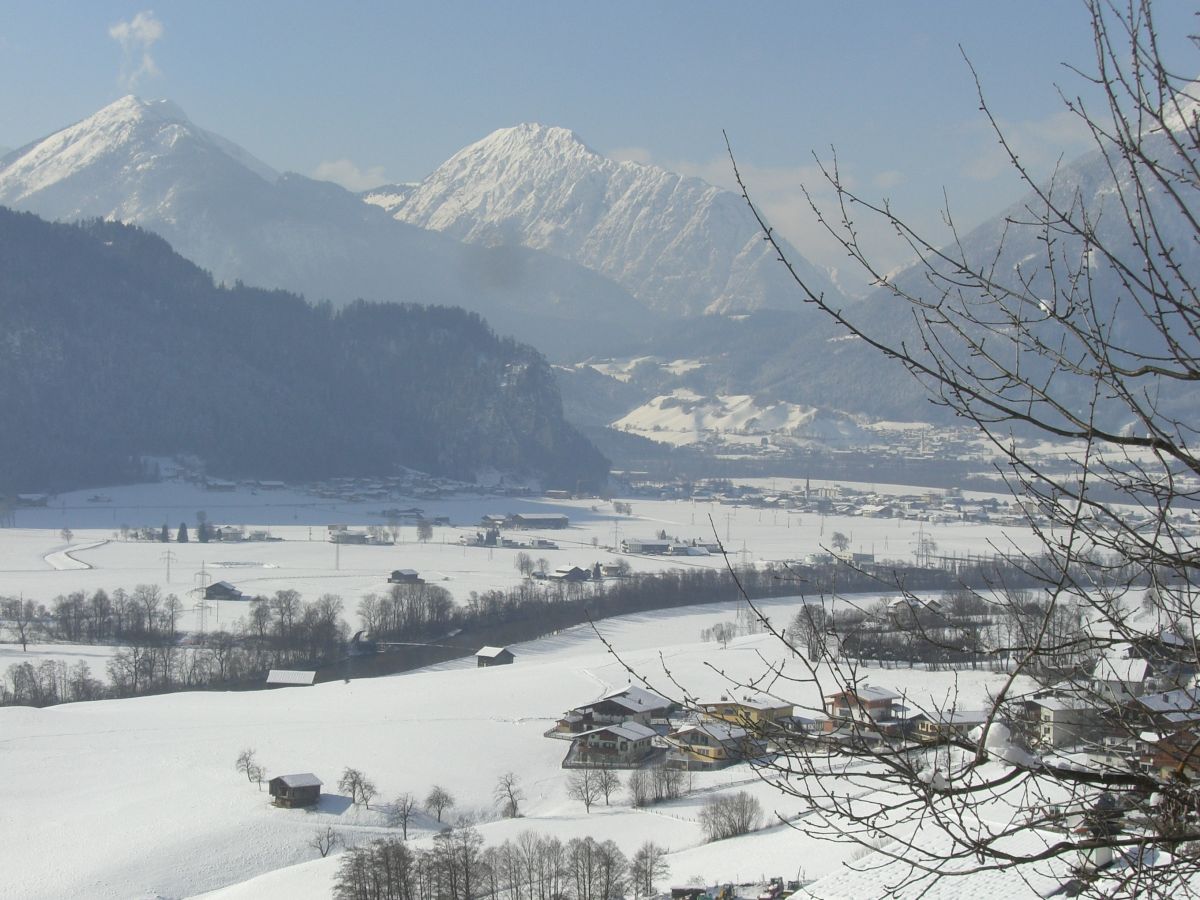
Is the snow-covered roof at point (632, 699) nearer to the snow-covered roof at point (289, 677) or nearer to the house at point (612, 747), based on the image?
the house at point (612, 747)

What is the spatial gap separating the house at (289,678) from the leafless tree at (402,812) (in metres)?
8.58

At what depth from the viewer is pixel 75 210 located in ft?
522

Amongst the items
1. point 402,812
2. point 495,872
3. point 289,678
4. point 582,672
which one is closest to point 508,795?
point 402,812

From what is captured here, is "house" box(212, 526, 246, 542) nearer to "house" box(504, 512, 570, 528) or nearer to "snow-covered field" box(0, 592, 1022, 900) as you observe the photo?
"house" box(504, 512, 570, 528)

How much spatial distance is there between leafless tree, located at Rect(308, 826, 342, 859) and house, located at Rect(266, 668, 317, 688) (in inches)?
376

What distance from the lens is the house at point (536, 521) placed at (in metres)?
54.6

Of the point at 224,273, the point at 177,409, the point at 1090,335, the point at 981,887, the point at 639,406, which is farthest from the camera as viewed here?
the point at 224,273

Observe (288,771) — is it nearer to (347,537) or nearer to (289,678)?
(289,678)

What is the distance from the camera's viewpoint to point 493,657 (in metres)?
25.1

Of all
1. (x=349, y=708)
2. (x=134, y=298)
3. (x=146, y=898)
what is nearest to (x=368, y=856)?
(x=146, y=898)

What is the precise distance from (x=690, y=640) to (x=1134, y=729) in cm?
2488

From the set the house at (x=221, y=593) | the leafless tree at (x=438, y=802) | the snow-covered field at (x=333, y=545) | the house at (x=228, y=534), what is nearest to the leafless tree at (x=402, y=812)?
the leafless tree at (x=438, y=802)

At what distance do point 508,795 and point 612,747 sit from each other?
2.79 metres

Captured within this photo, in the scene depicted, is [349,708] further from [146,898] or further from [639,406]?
[639,406]
